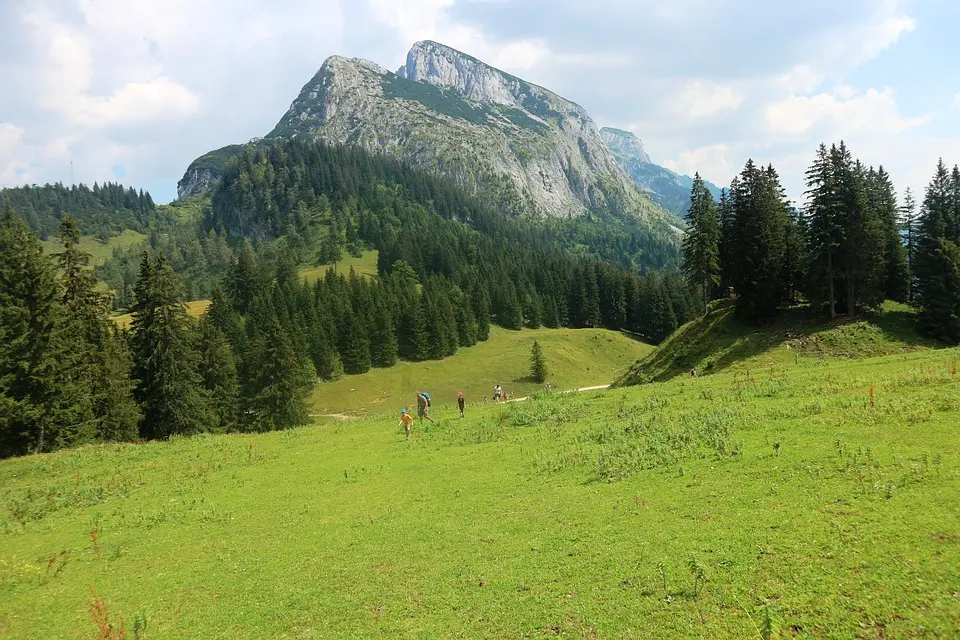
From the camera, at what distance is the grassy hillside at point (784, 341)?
48.7 metres

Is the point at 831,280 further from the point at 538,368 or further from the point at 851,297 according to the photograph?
the point at 538,368

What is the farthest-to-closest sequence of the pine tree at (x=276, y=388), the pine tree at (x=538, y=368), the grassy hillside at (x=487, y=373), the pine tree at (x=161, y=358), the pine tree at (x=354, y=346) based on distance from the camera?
1. the pine tree at (x=354, y=346)
2. the pine tree at (x=538, y=368)
3. the grassy hillside at (x=487, y=373)
4. the pine tree at (x=276, y=388)
5. the pine tree at (x=161, y=358)

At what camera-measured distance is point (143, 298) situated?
50.5 m

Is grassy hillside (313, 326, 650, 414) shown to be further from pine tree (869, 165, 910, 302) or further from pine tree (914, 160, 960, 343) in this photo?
pine tree (914, 160, 960, 343)

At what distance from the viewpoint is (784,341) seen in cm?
5225

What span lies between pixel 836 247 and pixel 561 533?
55.3m

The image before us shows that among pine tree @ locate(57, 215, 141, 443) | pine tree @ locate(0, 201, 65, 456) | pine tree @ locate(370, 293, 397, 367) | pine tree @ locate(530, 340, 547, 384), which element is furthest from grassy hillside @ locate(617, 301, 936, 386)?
pine tree @ locate(370, 293, 397, 367)

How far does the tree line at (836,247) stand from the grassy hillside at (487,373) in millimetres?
41515

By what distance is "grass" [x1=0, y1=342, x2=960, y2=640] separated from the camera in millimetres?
9289

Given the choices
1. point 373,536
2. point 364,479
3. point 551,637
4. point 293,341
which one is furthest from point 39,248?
point 293,341

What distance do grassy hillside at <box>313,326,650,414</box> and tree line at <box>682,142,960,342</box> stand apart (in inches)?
1634

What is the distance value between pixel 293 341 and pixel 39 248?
64321 millimetres

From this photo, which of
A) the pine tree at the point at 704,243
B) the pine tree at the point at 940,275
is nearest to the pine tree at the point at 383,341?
the pine tree at the point at 704,243

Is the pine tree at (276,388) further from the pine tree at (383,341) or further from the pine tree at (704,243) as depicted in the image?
the pine tree at (704,243)
